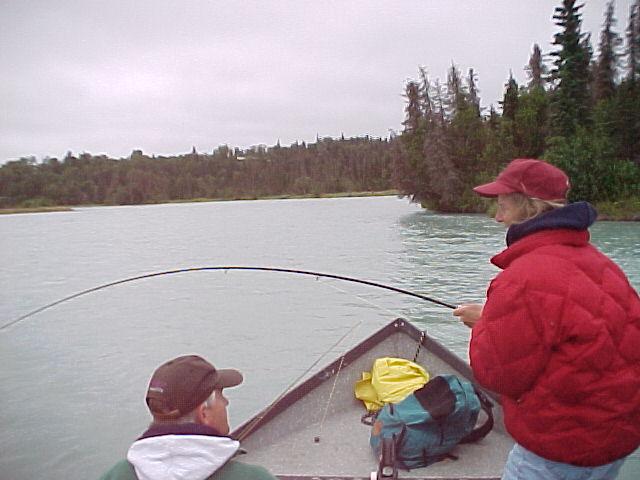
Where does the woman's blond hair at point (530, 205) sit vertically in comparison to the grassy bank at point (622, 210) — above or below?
above

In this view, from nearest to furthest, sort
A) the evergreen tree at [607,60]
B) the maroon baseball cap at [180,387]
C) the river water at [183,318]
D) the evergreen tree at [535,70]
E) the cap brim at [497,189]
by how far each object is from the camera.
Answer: the maroon baseball cap at [180,387]
the cap brim at [497,189]
the river water at [183,318]
the evergreen tree at [607,60]
the evergreen tree at [535,70]

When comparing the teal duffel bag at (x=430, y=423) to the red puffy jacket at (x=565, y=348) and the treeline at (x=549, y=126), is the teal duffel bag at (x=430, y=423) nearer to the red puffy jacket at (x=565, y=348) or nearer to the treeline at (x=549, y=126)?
the red puffy jacket at (x=565, y=348)

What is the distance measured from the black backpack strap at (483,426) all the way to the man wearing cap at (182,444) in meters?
1.71

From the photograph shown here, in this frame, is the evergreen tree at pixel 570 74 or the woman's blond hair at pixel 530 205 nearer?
the woman's blond hair at pixel 530 205

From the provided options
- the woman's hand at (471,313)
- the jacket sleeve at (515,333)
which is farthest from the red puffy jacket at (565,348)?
the woman's hand at (471,313)

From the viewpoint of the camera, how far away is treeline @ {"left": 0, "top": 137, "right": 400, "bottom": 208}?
89.8ft

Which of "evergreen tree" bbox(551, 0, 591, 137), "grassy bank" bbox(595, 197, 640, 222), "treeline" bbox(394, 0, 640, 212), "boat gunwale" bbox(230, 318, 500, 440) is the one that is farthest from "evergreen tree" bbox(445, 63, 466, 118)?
"boat gunwale" bbox(230, 318, 500, 440)

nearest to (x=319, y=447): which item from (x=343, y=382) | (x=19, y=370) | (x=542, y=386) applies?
(x=343, y=382)

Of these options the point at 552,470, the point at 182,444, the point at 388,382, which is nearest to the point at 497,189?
the point at 552,470

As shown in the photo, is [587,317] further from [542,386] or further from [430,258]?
[430,258]

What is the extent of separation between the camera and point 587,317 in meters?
1.24

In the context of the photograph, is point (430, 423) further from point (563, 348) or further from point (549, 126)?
point (549, 126)

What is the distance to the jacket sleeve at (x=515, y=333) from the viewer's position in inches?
49.3

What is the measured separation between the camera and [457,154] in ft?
120
